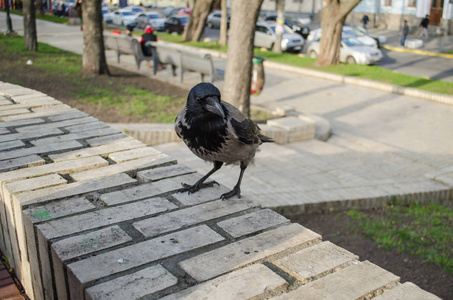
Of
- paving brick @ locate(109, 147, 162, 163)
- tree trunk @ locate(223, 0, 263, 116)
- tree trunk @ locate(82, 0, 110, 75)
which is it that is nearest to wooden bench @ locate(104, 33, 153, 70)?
tree trunk @ locate(82, 0, 110, 75)

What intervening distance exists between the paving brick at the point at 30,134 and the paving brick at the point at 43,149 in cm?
26

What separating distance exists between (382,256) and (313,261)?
2901 millimetres

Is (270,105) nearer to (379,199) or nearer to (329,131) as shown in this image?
(329,131)

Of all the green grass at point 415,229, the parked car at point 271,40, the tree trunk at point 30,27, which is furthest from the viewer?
the parked car at point 271,40

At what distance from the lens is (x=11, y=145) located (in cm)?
371

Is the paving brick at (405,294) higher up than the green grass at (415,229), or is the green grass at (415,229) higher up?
the paving brick at (405,294)

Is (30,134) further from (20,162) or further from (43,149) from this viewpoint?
(20,162)

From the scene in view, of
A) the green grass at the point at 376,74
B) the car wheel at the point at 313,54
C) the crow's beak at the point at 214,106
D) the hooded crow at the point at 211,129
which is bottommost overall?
the green grass at the point at 376,74

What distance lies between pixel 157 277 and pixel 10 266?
1.60 m

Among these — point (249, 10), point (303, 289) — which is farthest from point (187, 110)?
point (249, 10)

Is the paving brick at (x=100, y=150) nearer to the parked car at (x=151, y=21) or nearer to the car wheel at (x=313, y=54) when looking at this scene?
the car wheel at (x=313, y=54)

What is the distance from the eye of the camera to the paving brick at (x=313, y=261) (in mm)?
2205

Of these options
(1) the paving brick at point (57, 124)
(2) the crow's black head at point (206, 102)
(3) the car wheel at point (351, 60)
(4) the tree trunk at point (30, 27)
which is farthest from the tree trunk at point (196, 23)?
(2) the crow's black head at point (206, 102)

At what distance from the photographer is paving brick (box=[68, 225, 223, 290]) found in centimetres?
215
